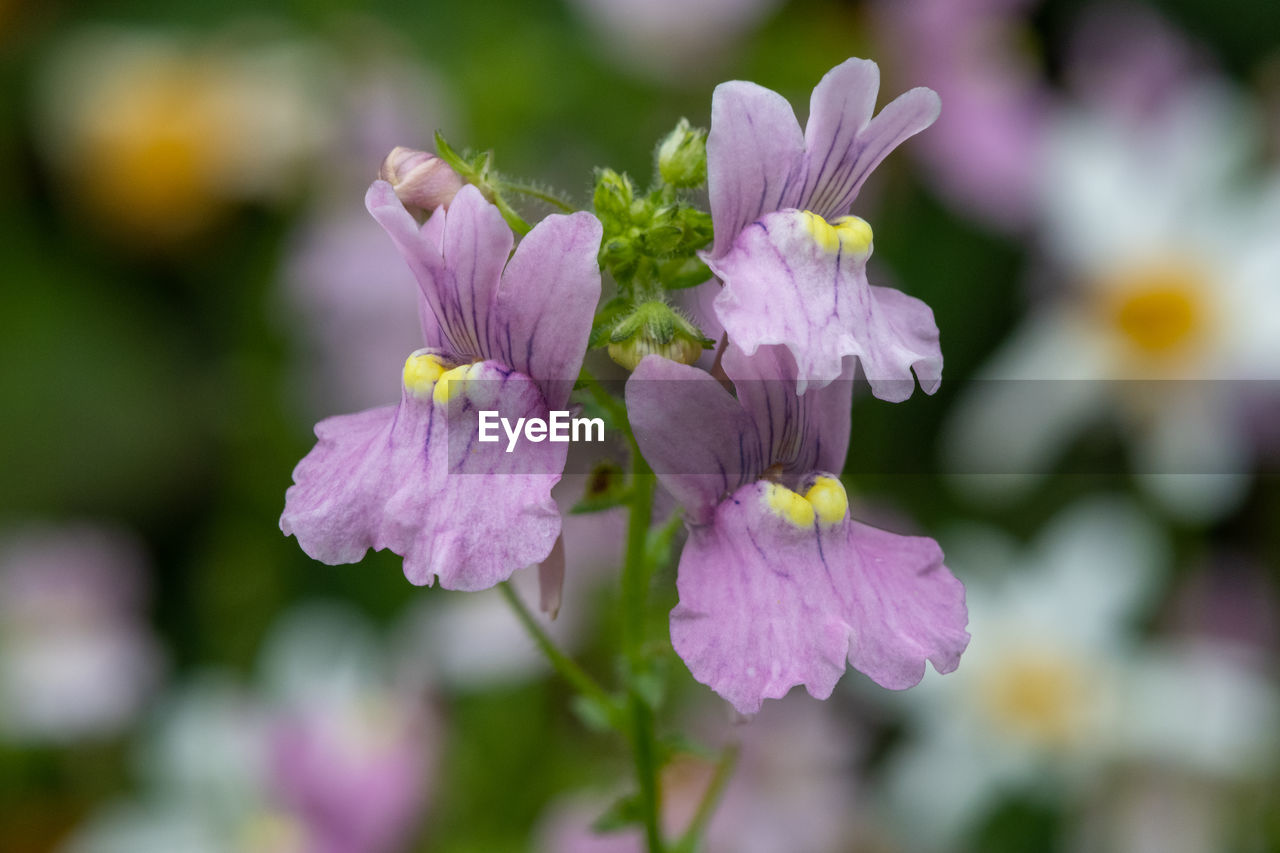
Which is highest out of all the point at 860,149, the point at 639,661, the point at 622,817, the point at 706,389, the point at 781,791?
the point at 860,149

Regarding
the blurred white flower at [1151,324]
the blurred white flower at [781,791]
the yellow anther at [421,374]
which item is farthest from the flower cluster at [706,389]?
the blurred white flower at [1151,324]

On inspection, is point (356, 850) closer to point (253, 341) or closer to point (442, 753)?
point (442, 753)

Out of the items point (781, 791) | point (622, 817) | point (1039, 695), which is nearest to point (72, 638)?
point (781, 791)

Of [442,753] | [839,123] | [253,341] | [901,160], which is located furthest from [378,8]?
[839,123]

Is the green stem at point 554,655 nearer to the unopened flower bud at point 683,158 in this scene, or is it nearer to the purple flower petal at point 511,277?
the purple flower petal at point 511,277

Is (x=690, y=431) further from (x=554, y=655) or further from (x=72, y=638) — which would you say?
(x=72, y=638)

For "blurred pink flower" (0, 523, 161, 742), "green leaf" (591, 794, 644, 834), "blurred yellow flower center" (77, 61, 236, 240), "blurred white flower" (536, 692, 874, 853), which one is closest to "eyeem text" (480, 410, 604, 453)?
"green leaf" (591, 794, 644, 834)
